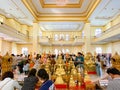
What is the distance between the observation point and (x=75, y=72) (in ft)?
20.4

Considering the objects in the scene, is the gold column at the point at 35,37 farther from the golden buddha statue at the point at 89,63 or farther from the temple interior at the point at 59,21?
the golden buddha statue at the point at 89,63

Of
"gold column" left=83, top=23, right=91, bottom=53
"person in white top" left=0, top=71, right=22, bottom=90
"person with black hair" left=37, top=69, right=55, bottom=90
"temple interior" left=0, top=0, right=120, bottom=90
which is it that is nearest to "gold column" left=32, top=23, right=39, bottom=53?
"temple interior" left=0, top=0, right=120, bottom=90

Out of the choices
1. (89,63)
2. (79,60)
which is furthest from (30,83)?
(89,63)

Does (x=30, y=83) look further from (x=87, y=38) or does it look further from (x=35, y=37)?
(x=35, y=37)

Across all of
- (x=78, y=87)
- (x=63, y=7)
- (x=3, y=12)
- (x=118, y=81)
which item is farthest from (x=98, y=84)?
(x=3, y=12)

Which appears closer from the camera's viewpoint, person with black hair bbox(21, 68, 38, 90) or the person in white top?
the person in white top

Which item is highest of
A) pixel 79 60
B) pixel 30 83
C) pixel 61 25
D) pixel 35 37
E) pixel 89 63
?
pixel 61 25

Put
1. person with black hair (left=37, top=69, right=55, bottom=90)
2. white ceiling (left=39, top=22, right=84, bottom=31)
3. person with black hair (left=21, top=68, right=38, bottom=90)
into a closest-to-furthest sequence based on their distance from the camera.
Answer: person with black hair (left=37, top=69, right=55, bottom=90) → person with black hair (left=21, top=68, right=38, bottom=90) → white ceiling (left=39, top=22, right=84, bottom=31)

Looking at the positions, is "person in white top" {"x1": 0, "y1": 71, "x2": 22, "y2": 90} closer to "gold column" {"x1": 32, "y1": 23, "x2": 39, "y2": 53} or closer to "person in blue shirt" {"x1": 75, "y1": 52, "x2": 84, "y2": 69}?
"person in blue shirt" {"x1": 75, "y1": 52, "x2": 84, "y2": 69}

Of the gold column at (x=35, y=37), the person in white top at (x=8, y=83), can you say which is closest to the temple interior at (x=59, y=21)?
the gold column at (x=35, y=37)

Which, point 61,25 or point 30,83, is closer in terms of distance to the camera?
point 30,83

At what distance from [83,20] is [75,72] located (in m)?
21.0

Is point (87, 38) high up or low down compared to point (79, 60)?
up

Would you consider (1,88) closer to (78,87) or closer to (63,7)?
(78,87)
